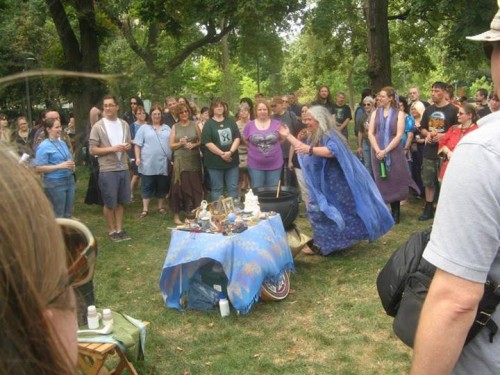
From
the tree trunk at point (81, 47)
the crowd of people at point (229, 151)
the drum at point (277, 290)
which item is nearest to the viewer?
the drum at point (277, 290)

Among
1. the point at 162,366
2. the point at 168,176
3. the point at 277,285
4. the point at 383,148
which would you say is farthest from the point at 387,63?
the point at 162,366

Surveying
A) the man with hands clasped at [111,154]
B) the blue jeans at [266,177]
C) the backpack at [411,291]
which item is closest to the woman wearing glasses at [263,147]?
the blue jeans at [266,177]

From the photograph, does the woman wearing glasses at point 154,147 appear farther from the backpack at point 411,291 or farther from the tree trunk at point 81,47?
the backpack at point 411,291

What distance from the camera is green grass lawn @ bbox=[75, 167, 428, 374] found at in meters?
3.68

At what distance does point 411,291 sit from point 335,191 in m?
4.25

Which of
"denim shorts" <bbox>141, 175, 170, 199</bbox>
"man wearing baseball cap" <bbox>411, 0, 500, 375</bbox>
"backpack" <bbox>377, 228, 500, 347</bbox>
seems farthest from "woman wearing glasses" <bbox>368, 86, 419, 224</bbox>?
"man wearing baseball cap" <bbox>411, 0, 500, 375</bbox>

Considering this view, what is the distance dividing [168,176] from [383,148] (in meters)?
3.30

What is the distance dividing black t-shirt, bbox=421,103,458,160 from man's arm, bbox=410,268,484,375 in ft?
21.5

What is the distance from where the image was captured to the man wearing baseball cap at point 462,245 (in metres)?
1.09

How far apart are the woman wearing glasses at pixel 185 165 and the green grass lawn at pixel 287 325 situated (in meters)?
1.66

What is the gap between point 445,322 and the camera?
3.76ft

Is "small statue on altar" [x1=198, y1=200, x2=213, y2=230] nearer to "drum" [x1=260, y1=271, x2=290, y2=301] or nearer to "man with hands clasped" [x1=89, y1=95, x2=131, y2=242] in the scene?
"drum" [x1=260, y1=271, x2=290, y2=301]

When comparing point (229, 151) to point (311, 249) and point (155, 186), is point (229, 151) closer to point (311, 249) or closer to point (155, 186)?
point (155, 186)

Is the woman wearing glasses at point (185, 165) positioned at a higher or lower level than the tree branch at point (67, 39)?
lower
